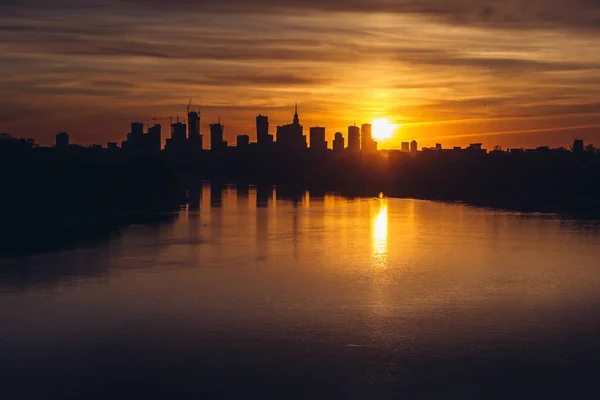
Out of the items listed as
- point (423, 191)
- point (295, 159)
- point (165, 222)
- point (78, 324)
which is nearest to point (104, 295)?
point (78, 324)

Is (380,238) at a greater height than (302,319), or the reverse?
(380,238)

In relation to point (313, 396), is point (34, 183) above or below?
above

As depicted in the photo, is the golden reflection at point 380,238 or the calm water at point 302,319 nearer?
the calm water at point 302,319

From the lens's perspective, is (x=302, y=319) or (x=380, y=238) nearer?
(x=302, y=319)

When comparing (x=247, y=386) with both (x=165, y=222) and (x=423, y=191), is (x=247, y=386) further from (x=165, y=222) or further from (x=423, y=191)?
(x=423, y=191)

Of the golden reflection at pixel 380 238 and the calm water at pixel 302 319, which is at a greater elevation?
the golden reflection at pixel 380 238
